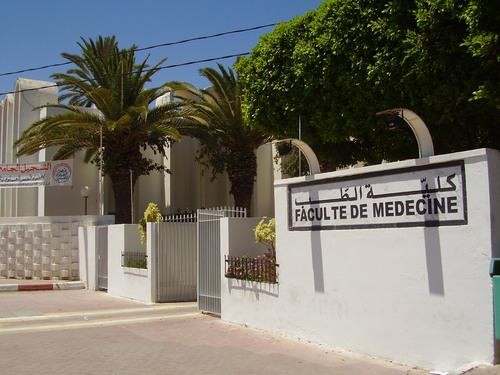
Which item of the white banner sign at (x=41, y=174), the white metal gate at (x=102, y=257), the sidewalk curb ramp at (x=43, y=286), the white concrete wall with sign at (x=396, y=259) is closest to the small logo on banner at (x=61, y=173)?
the white banner sign at (x=41, y=174)

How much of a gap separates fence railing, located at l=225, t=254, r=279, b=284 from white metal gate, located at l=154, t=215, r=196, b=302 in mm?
3576

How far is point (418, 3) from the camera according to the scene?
312 inches

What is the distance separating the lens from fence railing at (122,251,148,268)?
15.3 metres

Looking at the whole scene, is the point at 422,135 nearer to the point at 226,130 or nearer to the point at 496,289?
the point at 496,289

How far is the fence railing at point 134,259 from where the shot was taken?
15.3m

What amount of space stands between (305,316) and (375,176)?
2646mm

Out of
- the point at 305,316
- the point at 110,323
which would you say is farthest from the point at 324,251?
the point at 110,323

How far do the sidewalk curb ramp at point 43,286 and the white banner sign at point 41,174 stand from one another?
3941 mm

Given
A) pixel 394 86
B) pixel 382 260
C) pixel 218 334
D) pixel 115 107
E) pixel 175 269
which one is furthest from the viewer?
pixel 115 107

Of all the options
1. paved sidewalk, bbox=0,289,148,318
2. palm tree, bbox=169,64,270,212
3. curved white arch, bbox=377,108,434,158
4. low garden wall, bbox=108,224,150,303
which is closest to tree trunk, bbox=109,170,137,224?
palm tree, bbox=169,64,270,212

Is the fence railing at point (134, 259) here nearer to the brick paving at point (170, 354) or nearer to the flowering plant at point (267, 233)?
the brick paving at point (170, 354)

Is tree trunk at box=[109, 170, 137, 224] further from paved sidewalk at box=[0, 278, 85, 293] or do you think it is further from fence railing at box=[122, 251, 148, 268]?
fence railing at box=[122, 251, 148, 268]

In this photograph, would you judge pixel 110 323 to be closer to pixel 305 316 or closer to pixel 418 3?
pixel 305 316

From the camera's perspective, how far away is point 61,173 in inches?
850
